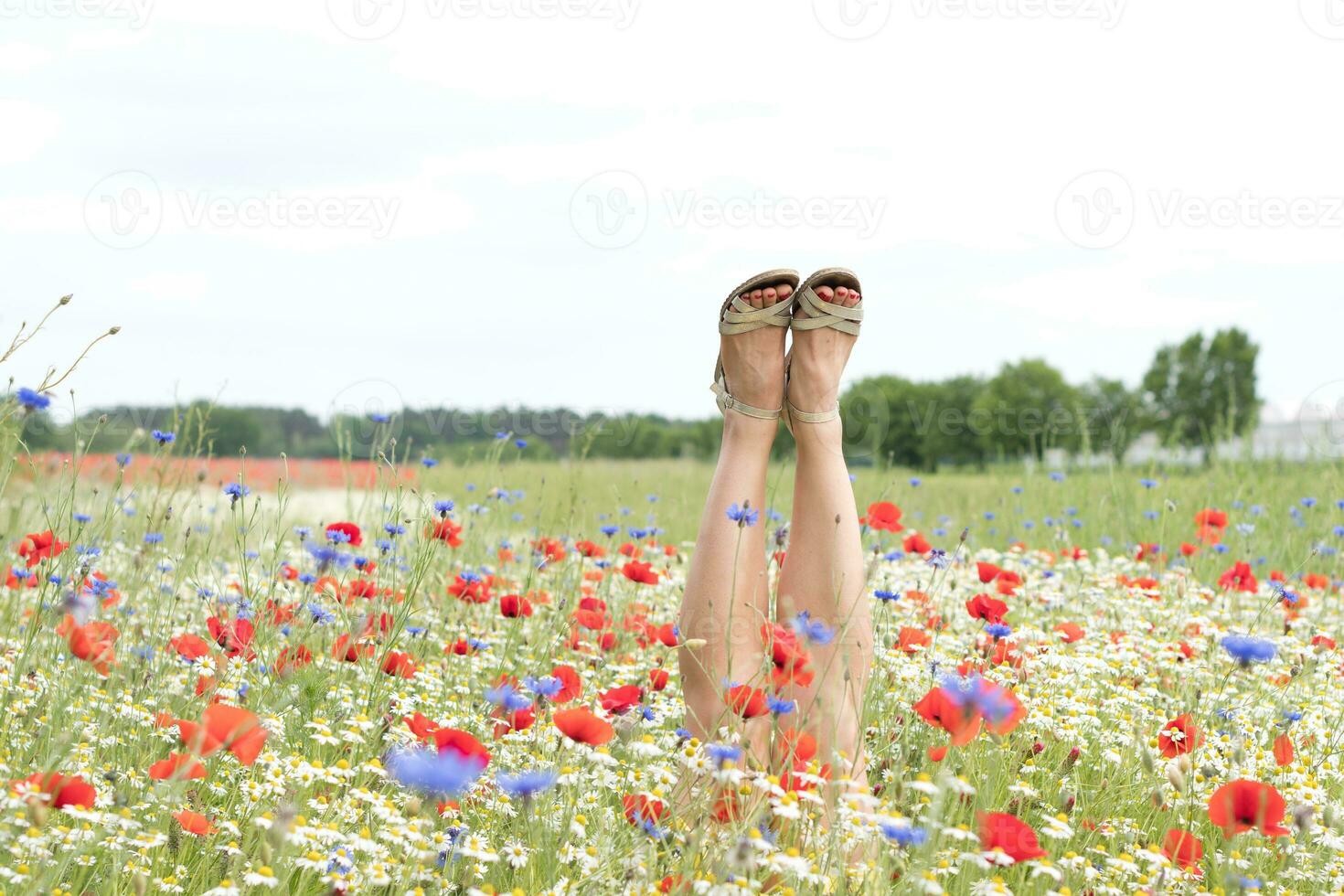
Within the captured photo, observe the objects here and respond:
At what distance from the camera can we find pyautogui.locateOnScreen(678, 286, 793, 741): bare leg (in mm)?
2354

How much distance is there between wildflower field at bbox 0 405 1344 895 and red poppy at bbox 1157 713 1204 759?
0.6 inches

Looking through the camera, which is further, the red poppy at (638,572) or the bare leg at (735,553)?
the red poppy at (638,572)

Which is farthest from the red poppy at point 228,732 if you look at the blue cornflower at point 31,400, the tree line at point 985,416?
the tree line at point 985,416

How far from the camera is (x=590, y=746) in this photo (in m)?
1.81

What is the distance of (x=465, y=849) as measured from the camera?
153 cm

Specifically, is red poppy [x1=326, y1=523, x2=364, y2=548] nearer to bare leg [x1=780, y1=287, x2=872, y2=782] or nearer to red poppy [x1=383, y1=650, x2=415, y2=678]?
red poppy [x1=383, y1=650, x2=415, y2=678]

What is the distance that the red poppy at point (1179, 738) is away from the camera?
2.23 meters

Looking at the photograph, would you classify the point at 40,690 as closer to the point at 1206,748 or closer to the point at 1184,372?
the point at 1206,748

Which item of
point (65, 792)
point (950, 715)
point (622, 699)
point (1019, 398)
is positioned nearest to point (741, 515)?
point (622, 699)

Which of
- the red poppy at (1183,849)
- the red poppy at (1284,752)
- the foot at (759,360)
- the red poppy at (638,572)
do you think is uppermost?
the foot at (759,360)

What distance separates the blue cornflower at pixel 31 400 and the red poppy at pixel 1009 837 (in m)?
1.62

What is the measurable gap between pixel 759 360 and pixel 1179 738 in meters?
1.26

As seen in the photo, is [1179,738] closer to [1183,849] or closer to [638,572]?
[1183,849]

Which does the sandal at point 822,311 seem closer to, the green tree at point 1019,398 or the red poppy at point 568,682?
the red poppy at point 568,682
